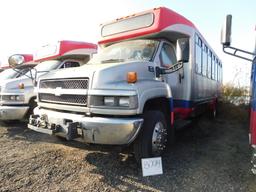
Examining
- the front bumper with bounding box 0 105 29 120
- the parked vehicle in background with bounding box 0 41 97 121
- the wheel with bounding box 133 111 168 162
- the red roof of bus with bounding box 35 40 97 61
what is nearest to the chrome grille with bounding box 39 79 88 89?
the wheel with bounding box 133 111 168 162

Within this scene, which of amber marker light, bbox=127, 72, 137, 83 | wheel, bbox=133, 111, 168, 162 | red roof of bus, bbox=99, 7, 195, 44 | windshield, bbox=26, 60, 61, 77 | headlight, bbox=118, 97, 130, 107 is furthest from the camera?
windshield, bbox=26, 60, 61, 77

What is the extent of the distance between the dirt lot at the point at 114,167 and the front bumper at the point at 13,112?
71 cm

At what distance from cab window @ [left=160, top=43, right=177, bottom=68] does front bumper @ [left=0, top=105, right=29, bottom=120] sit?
13.4 feet

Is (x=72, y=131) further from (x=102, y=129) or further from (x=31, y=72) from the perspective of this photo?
(x=31, y=72)

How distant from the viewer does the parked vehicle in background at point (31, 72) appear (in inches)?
285

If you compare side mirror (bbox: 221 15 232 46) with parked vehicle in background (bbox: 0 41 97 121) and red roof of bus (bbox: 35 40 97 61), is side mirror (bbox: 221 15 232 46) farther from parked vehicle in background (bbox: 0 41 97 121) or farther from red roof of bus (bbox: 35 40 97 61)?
red roof of bus (bbox: 35 40 97 61)

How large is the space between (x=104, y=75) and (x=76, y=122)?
32.4 inches

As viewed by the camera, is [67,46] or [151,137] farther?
[67,46]

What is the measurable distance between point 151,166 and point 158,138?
1.80ft

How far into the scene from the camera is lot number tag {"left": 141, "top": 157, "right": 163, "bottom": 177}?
13.7ft

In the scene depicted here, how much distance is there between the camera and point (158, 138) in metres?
4.59

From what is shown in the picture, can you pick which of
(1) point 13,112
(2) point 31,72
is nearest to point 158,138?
(1) point 13,112

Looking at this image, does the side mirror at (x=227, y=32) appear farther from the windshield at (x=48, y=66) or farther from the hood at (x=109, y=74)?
the windshield at (x=48, y=66)

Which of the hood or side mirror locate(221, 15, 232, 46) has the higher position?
side mirror locate(221, 15, 232, 46)
